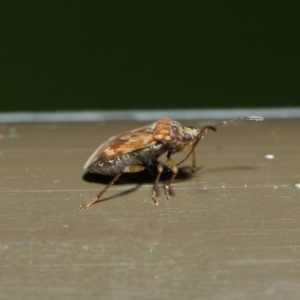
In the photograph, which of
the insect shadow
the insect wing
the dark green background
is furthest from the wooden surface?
the dark green background

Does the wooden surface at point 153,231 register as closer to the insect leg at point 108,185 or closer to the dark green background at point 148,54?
the insect leg at point 108,185

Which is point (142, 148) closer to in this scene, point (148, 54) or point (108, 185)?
point (108, 185)

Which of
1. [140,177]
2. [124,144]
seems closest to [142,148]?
[124,144]

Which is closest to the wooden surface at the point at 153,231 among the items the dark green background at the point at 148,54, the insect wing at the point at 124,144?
the insect wing at the point at 124,144

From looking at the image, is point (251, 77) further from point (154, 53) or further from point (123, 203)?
point (123, 203)

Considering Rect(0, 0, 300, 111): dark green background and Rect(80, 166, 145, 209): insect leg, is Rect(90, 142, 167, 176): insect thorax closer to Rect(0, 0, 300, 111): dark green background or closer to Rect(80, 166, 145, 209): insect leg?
Rect(80, 166, 145, 209): insect leg
